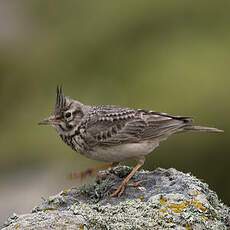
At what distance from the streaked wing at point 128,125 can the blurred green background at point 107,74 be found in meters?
5.29

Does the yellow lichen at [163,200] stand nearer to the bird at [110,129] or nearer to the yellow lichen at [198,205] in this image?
the yellow lichen at [198,205]

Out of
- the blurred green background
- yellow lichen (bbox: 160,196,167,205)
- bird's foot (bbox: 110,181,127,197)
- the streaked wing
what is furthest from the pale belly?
the blurred green background

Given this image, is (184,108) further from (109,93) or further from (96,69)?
(96,69)

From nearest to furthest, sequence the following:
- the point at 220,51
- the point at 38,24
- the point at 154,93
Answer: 1. the point at 154,93
2. the point at 220,51
3. the point at 38,24

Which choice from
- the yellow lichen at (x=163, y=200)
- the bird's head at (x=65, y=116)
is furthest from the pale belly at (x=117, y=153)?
the yellow lichen at (x=163, y=200)

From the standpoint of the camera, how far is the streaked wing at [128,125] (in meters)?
10.4

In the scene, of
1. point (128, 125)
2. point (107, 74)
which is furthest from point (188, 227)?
point (107, 74)

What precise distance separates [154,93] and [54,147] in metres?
3.20

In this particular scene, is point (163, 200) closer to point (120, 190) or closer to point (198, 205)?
point (198, 205)

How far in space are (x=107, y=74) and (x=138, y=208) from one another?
19.2 metres

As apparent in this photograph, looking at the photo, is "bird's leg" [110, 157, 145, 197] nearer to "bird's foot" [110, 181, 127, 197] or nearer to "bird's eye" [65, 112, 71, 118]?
"bird's foot" [110, 181, 127, 197]

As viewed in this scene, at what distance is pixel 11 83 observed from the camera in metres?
29.0

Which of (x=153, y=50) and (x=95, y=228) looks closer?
(x=95, y=228)

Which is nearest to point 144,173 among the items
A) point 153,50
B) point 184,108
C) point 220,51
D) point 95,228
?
point 95,228
